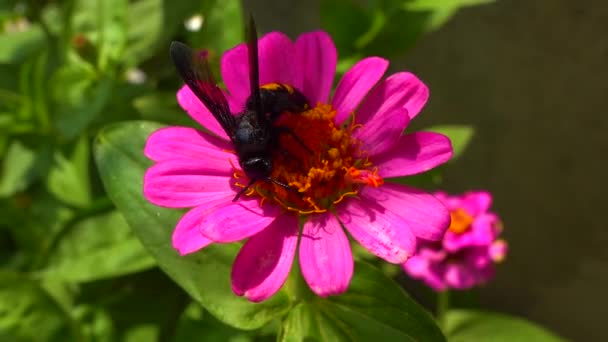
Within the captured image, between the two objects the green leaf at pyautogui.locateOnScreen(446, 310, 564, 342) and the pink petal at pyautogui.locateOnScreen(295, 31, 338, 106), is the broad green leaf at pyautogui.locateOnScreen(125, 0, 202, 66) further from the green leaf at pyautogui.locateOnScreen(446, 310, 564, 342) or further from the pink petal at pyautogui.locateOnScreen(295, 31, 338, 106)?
the green leaf at pyautogui.locateOnScreen(446, 310, 564, 342)

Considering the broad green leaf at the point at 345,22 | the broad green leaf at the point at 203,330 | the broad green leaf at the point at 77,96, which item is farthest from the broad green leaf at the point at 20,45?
the broad green leaf at the point at 203,330

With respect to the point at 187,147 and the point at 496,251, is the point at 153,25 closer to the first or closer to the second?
the point at 187,147

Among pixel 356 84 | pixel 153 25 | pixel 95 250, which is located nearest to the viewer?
pixel 356 84

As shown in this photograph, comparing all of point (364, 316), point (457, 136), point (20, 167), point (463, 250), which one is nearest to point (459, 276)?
point (463, 250)

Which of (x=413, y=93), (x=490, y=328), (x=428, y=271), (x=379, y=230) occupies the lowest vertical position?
(x=490, y=328)

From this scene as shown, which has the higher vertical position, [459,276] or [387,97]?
[387,97]

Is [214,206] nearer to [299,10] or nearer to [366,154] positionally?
[366,154]

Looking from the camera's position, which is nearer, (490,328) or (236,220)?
(236,220)

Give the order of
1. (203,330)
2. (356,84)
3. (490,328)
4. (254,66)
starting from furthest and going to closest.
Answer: (490,328) → (203,330) → (356,84) → (254,66)
